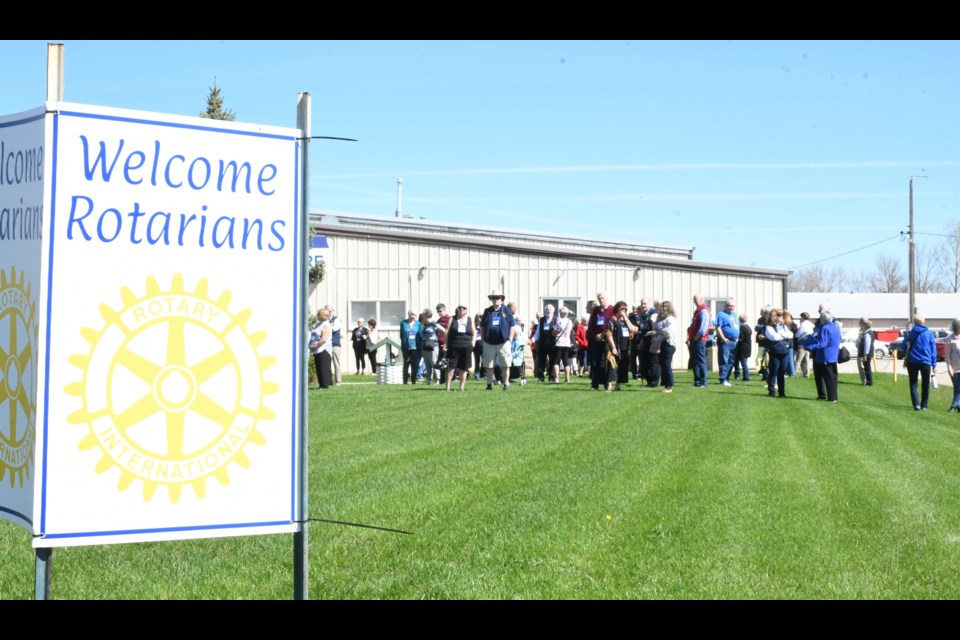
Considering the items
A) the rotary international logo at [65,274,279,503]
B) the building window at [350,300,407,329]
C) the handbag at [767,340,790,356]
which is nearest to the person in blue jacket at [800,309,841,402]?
the handbag at [767,340,790,356]

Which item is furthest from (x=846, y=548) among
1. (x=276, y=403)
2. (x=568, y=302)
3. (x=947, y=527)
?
(x=568, y=302)

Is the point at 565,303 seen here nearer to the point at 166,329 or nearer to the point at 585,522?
the point at 585,522

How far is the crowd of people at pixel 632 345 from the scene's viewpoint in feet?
66.9

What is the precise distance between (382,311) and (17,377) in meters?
33.0

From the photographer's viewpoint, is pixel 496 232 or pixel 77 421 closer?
pixel 77 421

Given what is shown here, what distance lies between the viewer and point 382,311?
37594mm

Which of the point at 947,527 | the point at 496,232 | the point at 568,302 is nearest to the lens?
the point at 947,527

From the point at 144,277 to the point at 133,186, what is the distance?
13.7 inches

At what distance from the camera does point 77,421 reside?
14.2 feet

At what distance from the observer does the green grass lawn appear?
19.8 feet

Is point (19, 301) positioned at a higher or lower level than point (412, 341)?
lower

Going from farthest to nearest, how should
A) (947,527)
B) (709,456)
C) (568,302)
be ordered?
(568,302) → (709,456) → (947,527)

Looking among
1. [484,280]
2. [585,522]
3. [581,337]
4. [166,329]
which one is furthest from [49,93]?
[484,280]
